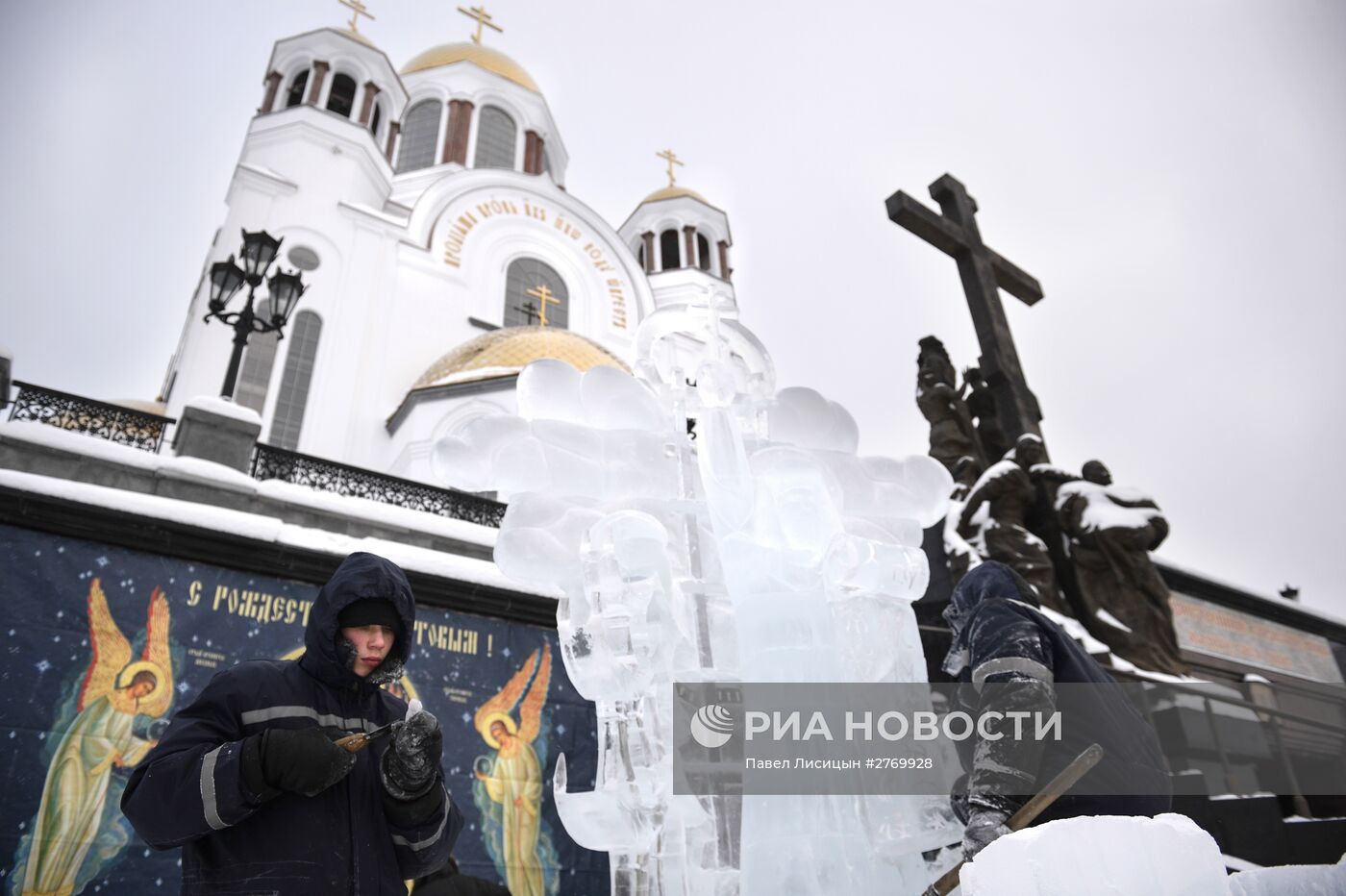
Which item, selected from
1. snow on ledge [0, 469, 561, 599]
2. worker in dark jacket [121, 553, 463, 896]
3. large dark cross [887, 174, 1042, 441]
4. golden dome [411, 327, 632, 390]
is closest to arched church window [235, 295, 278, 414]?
golden dome [411, 327, 632, 390]

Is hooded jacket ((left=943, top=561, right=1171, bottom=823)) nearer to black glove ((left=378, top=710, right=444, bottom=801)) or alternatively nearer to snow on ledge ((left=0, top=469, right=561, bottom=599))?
black glove ((left=378, top=710, right=444, bottom=801))

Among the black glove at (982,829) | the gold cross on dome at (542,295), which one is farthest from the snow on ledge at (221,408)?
the gold cross on dome at (542,295)

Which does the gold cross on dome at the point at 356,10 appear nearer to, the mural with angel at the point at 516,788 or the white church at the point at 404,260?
the white church at the point at 404,260

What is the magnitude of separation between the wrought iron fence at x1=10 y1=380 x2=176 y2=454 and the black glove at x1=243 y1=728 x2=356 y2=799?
7802mm

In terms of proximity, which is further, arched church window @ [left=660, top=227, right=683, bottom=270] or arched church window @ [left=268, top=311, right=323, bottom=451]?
arched church window @ [left=660, top=227, right=683, bottom=270]

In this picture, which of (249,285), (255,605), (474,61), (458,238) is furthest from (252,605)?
(474,61)

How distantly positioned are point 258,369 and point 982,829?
16.4 m

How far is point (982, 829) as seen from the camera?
96.7 inches

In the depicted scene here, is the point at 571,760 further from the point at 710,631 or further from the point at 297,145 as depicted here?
the point at 297,145

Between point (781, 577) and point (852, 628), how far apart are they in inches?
14.8

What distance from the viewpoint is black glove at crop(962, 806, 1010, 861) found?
2.43m

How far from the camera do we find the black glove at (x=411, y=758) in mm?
2238

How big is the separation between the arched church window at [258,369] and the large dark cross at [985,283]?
12336mm

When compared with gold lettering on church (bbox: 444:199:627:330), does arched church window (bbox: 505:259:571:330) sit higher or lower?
lower
